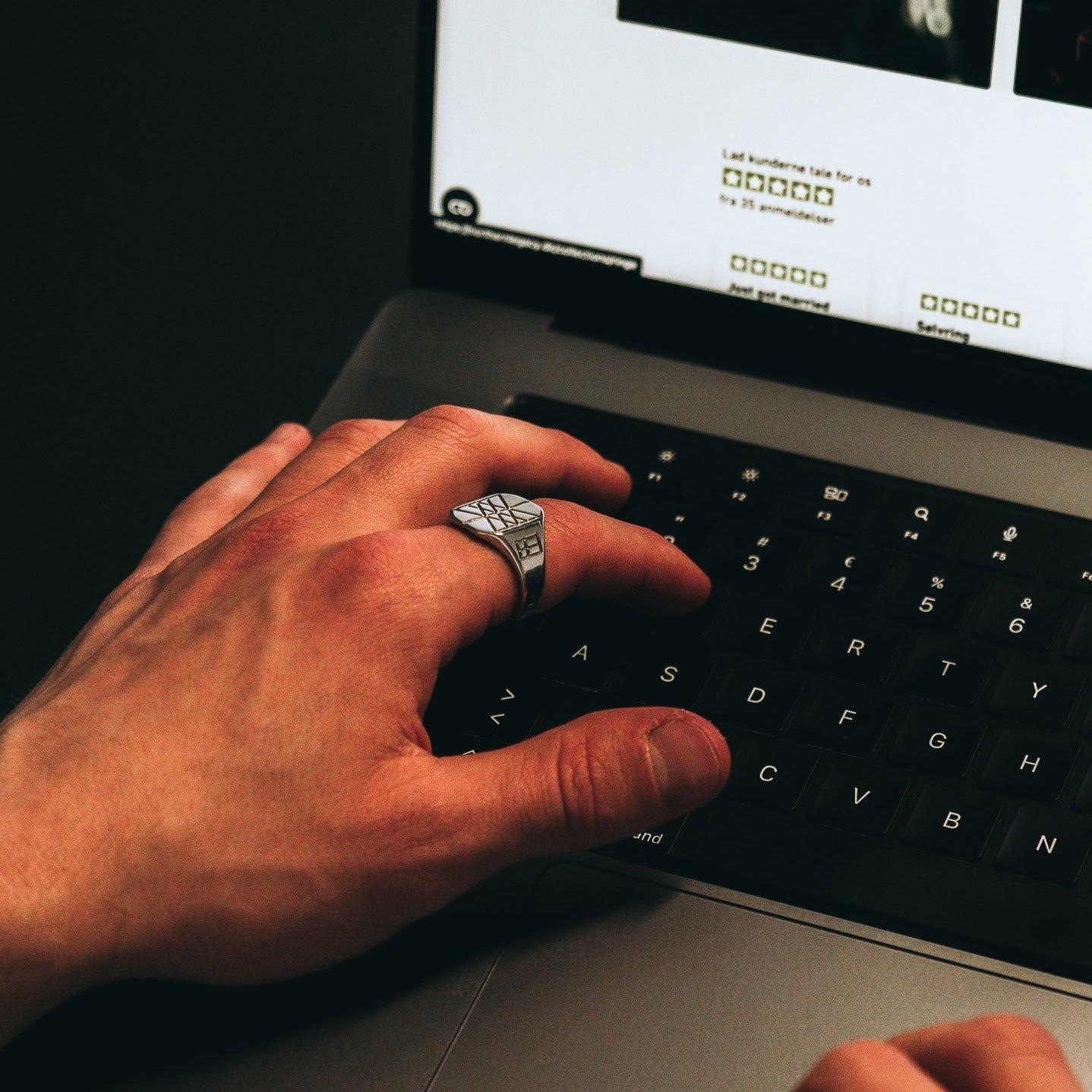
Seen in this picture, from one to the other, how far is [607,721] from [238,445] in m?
0.51

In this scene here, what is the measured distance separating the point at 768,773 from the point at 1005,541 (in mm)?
168

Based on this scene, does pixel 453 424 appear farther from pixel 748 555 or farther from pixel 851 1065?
pixel 851 1065

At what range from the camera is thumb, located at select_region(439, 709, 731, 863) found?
19.3 inches

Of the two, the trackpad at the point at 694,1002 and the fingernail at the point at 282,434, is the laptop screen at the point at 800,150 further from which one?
the trackpad at the point at 694,1002

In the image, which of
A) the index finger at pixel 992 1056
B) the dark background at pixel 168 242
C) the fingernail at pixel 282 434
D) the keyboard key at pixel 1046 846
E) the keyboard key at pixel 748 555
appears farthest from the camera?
the dark background at pixel 168 242

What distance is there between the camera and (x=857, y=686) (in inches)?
22.6

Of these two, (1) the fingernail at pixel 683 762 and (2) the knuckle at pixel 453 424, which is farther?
(2) the knuckle at pixel 453 424

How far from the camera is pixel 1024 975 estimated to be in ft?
1.66

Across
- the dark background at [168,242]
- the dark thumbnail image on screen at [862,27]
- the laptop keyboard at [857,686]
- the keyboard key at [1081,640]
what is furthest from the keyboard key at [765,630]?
the dark background at [168,242]

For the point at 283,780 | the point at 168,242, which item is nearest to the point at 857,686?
the point at 283,780

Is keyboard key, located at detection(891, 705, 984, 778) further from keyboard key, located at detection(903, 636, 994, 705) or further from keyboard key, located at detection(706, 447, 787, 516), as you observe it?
keyboard key, located at detection(706, 447, 787, 516)

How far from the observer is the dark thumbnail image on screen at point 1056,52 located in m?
0.57

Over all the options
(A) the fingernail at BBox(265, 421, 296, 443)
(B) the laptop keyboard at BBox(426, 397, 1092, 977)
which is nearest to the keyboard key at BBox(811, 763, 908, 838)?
(B) the laptop keyboard at BBox(426, 397, 1092, 977)

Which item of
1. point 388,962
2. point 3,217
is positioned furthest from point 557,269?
point 3,217
